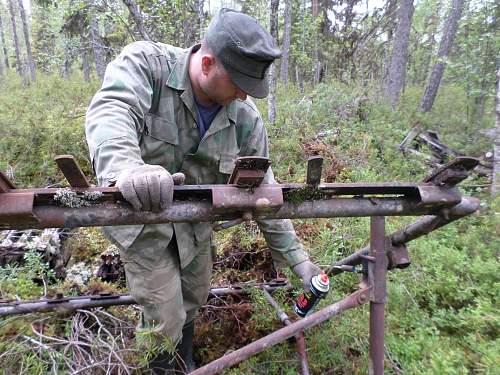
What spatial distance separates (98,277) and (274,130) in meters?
4.89

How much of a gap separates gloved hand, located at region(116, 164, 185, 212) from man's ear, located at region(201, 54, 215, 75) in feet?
3.17

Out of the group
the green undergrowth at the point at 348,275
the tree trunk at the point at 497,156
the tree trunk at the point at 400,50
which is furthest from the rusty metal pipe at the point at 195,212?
the tree trunk at the point at 400,50

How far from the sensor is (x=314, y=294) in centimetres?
211

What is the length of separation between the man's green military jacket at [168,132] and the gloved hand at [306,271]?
4 centimetres

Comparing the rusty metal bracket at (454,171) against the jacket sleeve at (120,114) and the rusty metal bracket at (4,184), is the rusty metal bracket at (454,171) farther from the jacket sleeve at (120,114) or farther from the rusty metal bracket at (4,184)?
the rusty metal bracket at (4,184)

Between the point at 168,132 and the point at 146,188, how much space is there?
3.44 feet

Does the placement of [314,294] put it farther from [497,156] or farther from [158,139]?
[497,156]

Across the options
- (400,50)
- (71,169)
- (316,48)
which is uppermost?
(316,48)

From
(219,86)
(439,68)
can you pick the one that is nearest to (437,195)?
(219,86)

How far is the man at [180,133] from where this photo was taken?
181cm

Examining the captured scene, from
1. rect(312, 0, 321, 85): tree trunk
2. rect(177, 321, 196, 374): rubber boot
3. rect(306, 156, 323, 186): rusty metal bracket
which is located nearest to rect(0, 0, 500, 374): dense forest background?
rect(177, 321, 196, 374): rubber boot

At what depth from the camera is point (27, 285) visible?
10.2ft

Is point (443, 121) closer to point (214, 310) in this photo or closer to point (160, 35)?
point (160, 35)

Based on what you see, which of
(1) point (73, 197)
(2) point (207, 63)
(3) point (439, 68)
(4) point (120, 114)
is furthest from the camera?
(3) point (439, 68)
